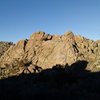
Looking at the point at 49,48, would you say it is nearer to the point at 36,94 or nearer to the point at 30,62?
the point at 30,62

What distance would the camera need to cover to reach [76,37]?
10019 cm

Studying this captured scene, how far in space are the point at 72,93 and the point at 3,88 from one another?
6513mm

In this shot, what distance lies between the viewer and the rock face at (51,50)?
3570 inches

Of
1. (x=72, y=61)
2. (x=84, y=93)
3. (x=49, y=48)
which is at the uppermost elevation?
(x=49, y=48)

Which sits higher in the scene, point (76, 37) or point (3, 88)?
point (76, 37)

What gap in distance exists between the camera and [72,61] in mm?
86750

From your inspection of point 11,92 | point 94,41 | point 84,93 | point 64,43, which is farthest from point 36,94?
point 94,41

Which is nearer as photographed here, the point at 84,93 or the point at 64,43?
the point at 84,93

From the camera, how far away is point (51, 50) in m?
98.8

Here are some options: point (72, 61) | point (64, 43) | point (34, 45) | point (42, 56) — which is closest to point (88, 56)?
point (72, 61)

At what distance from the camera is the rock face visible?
298 ft

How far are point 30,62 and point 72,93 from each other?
70.1 m

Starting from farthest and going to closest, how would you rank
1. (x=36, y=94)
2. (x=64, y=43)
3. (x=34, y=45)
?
(x=34, y=45), (x=64, y=43), (x=36, y=94)

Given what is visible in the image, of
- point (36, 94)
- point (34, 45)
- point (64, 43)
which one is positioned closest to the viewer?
point (36, 94)
